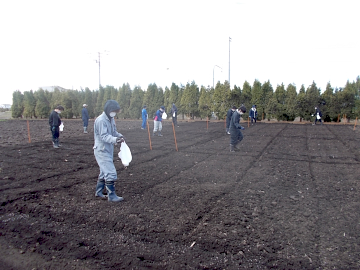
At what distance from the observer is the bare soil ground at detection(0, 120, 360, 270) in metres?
3.38

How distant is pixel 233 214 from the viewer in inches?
183

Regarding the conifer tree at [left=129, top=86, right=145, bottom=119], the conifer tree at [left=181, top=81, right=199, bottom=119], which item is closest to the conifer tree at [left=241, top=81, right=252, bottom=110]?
the conifer tree at [left=181, top=81, right=199, bottom=119]

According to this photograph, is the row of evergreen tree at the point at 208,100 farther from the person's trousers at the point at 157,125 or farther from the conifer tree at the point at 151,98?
the person's trousers at the point at 157,125

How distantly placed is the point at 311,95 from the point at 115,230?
3107cm

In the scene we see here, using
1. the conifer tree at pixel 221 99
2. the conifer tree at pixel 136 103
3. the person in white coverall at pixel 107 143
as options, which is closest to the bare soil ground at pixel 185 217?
the person in white coverall at pixel 107 143

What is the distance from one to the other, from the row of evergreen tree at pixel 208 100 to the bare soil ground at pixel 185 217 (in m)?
24.4

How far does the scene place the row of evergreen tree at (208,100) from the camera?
30031 millimetres

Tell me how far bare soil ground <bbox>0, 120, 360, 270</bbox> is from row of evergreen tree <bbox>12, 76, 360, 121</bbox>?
80.2 feet

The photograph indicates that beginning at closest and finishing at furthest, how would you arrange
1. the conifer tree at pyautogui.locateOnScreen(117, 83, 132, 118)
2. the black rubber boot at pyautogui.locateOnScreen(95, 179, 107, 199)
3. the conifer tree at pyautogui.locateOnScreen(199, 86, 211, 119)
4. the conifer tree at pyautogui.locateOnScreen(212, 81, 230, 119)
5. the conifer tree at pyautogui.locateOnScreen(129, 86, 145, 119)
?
the black rubber boot at pyautogui.locateOnScreen(95, 179, 107, 199)
the conifer tree at pyautogui.locateOnScreen(212, 81, 230, 119)
the conifer tree at pyautogui.locateOnScreen(199, 86, 211, 119)
the conifer tree at pyautogui.locateOnScreen(129, 86, 145, 119)
the conifer tree at pyautogui.locateOnScreen(117, 83, 132, 118)

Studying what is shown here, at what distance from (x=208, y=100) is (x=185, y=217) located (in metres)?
30.9

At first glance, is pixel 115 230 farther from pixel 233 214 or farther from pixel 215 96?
pixel 215 96

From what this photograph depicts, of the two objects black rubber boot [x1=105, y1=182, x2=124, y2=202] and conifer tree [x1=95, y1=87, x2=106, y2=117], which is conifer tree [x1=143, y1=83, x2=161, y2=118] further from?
black rubber boot [x1=105, y1=182, x2=124, y2=202]

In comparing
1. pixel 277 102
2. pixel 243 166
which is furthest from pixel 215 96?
pixel 243 166

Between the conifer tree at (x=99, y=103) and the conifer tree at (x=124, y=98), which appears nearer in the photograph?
the conifer tree at (x=124, y=98)
